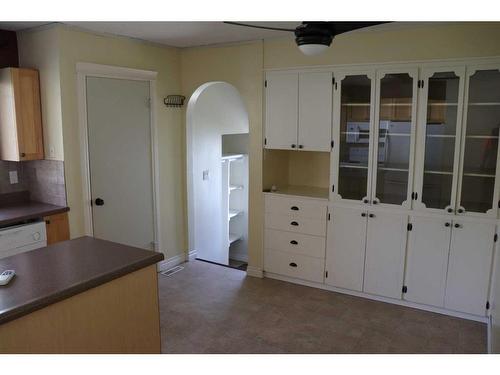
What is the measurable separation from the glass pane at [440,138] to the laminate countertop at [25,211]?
3.08m

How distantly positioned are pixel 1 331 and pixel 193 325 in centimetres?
195

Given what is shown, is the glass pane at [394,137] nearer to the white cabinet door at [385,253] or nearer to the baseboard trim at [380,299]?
the white cabinet door at [385,253]

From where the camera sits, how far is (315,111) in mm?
3904

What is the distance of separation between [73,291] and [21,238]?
177cm

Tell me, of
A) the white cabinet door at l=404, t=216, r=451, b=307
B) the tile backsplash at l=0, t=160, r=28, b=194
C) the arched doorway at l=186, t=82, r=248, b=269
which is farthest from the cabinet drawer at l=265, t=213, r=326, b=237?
the tile backsplash at l=0, t=160, r=28, b=194

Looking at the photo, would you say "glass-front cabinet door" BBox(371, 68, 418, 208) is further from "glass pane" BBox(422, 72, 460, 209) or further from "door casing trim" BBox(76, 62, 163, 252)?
"door casing trim" BBox(76, 62, 163, 252)

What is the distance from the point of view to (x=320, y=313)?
11.9 feet

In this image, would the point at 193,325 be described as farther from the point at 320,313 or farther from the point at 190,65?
the point at 190,65

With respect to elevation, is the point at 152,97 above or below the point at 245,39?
below

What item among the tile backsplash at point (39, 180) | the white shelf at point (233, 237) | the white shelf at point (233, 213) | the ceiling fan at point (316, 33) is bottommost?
the white shelf at point (233, 237)

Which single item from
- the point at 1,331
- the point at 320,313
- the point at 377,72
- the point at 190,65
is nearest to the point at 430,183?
the point at 377,72

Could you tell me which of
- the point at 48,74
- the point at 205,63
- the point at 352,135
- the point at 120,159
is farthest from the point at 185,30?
the point at 352,135

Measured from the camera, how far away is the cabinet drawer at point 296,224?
406 centimetres

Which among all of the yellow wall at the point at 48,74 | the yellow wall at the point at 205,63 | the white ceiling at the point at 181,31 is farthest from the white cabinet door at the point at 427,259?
the yellow wall at the point at 48,74
